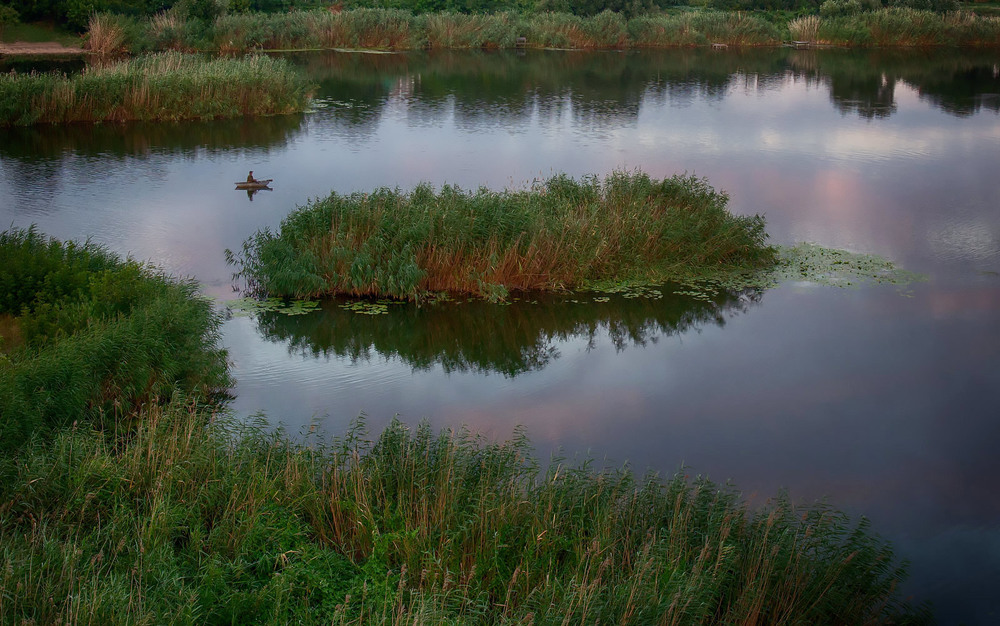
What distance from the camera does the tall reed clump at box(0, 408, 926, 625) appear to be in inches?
223

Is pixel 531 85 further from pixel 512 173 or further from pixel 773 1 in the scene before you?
pixel 773 1

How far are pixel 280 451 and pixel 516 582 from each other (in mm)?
2484

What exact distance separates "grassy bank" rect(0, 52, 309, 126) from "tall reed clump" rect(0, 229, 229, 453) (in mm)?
14085

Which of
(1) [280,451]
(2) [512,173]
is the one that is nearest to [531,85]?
(2) [512,173]

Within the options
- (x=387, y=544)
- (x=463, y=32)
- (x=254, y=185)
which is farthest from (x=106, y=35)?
(x=387, y=544)

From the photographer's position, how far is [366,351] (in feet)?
39.6

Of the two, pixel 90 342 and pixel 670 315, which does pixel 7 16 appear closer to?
pixel 670 315

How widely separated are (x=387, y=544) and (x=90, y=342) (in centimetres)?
396

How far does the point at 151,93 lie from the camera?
24.5 m

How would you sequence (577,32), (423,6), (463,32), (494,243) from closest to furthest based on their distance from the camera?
(494,243)
(463,32)
(577,32)
(423,6)

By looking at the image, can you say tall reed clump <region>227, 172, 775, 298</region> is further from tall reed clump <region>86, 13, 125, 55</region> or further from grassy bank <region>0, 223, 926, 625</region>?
tall reed clump <region>86, 13, 125, 55</region>

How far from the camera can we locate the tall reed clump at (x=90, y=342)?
7.96 m

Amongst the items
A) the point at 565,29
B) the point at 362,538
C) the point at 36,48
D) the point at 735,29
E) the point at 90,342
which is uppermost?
the point at 735,29

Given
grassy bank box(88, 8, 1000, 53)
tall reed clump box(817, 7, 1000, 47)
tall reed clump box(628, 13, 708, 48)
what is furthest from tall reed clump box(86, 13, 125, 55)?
tall reed clump box(817, 7, 1000, 47)
